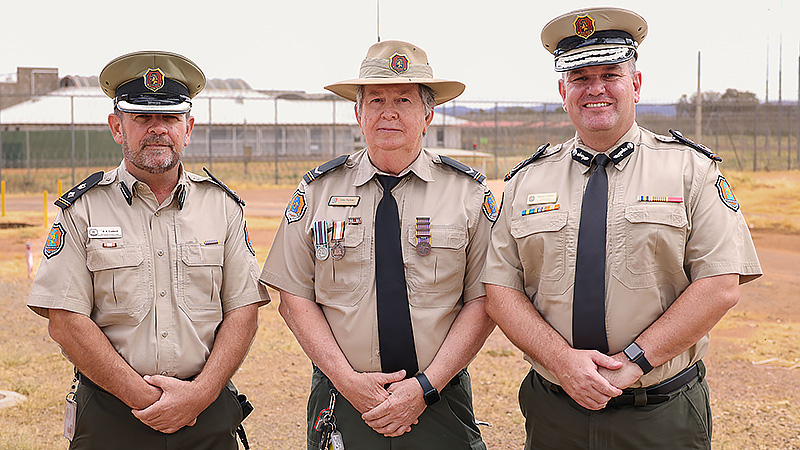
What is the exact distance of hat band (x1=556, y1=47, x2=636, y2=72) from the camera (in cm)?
271

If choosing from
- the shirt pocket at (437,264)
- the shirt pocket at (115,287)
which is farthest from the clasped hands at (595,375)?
the shirt pocket at (115,287)

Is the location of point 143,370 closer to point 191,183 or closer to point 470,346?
point 191,183

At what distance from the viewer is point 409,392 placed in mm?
2811

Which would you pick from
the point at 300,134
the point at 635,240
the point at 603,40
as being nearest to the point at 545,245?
the point at 635,240

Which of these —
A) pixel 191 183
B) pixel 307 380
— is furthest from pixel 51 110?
pixel 191 183

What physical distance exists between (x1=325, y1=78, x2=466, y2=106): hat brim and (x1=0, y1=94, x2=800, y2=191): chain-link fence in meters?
22.7

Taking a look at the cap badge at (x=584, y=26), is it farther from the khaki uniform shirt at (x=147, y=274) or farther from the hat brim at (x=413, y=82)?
the khaki uniform shirt at (x=147, y=274)

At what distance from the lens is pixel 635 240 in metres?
2.68

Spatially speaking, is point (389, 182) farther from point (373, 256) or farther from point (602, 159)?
point (602, 159)

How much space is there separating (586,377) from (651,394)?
10.9 inches

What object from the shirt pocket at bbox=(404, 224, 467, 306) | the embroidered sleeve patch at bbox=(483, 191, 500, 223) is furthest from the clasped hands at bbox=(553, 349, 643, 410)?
the embroidered sleeve patch at bbox=(483, 191, 500, 223)

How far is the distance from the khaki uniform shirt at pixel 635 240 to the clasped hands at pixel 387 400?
19.9 inches

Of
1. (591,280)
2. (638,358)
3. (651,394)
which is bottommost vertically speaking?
(651,394)

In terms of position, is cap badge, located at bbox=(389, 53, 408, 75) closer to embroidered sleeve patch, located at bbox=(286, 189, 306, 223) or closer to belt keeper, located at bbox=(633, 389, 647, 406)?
embroidered sleeve patch, located at bbox=(286, 189, 306, 223)
